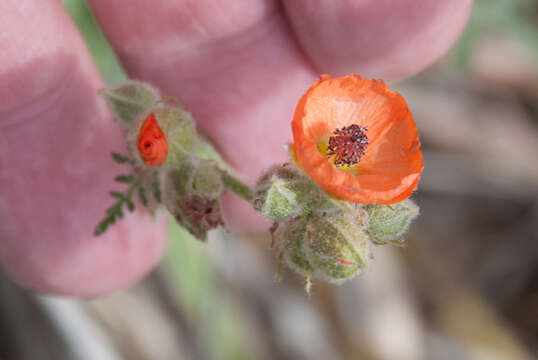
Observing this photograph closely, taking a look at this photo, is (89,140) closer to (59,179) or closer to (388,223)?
(59,179)

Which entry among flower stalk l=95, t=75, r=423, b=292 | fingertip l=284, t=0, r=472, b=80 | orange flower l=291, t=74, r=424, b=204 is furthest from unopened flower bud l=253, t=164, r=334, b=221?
fingertip l=284, t=0, r=472, b=80

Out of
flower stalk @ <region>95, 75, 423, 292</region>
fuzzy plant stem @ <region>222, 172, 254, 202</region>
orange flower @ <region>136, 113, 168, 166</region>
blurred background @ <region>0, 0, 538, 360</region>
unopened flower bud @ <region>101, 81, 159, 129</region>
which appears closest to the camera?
flower stalk @ <region>95, 75, 423, 292</region>

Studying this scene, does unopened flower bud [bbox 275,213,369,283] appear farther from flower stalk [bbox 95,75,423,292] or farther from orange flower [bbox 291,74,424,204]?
orange flower [bbox 291,74,424,204]

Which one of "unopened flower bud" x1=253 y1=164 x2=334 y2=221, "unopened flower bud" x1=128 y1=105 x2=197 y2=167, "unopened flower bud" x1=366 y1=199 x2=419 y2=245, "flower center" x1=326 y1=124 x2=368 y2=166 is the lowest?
"unopened flower bud" x1=366 y1=199 x2=419 y2=245

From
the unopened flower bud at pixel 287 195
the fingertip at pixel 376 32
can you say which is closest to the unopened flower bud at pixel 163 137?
the unopened flower bud at pixel 287 195

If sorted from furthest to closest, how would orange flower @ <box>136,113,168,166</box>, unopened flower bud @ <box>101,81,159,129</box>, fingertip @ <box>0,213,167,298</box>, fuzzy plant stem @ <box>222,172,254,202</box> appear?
fingertip @ <box>0,213,167,298</box>
fuzzy plant stem @ <box>222,172,254,202</box>
unopened flower bud @ <box>101,81,159,129</box>
orange flower @ <box>136,113,168,166</box>

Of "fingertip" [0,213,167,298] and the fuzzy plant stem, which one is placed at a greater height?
the fuzzy plant stem

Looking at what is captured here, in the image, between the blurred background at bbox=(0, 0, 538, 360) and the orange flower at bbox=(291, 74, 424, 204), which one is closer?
the orange flower at bbox=(291, 74, 424, 204)
